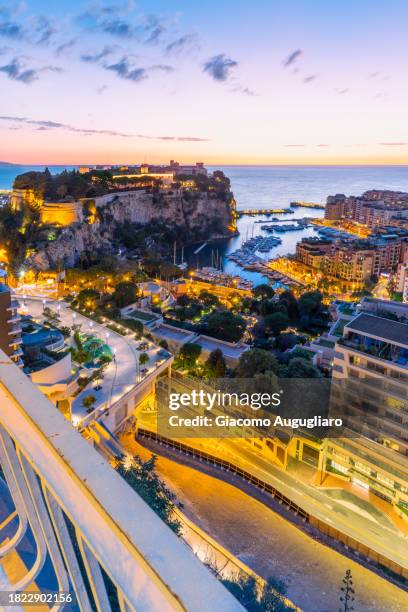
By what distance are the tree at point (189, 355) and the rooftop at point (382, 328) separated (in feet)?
11.4

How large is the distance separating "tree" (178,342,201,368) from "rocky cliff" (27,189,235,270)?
27.0 ft

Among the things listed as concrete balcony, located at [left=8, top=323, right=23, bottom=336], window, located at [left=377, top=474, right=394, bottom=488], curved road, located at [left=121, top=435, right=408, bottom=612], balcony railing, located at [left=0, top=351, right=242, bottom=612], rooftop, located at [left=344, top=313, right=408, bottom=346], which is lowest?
curved road, located at [left=121, top=435, right=408, bottom=612]

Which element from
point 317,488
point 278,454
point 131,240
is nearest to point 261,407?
point 278,454

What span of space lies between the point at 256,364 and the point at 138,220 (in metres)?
18.5

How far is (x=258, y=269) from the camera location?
74.9ft

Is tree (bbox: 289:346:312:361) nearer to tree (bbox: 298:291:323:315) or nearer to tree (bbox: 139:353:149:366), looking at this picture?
tree (bbox: 139:353:149:366)

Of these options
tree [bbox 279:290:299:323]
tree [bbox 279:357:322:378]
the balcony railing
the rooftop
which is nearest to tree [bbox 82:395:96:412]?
tree [bbox 279:357:322:378]

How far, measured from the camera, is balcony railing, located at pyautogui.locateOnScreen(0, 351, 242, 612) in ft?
1.80

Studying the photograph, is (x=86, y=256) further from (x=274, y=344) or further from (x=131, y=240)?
(x=274, y=344)

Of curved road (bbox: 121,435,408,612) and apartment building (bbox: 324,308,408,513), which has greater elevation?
apartment building (bbox: 324,308,408,513)

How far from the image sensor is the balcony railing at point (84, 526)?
21.6 inches

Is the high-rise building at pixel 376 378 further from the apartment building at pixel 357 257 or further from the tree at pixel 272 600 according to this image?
the apartment building at pixel 357 257

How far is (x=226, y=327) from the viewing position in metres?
10.1

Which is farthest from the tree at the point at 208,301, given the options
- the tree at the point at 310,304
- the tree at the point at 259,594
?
the tree at the point at 259,594
